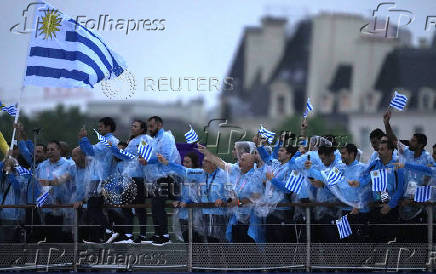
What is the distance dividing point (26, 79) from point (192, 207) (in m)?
3.08

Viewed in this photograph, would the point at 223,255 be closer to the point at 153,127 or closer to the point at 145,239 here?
the point at 145,239

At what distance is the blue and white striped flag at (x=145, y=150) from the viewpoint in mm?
13648

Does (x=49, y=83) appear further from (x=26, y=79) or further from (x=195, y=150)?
(x=195, y=150)

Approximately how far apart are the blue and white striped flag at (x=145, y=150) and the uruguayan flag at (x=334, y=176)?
7.65 feet

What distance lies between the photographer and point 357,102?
4125cm

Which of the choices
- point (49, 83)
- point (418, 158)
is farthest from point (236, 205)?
point (49, 83)

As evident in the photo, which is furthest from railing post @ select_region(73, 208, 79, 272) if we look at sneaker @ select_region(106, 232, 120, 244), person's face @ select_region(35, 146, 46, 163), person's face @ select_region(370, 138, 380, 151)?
person's face @ select_region(370, 138, 380, 151)

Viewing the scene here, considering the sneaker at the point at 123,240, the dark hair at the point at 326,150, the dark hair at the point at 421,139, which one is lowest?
the sneaker at the point at 123,240

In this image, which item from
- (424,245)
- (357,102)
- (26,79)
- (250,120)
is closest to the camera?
(424,245)

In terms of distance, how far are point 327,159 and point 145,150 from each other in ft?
7.88

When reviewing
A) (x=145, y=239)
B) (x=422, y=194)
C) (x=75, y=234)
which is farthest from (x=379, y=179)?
(x=75, y=234)

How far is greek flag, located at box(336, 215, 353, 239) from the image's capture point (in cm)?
1313

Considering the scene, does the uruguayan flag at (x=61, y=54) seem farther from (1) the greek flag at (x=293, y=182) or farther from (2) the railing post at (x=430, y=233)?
(2) the railing post at (x=430, y=233)

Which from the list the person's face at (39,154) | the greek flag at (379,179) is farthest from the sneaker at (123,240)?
the greek flag at (379,179)
